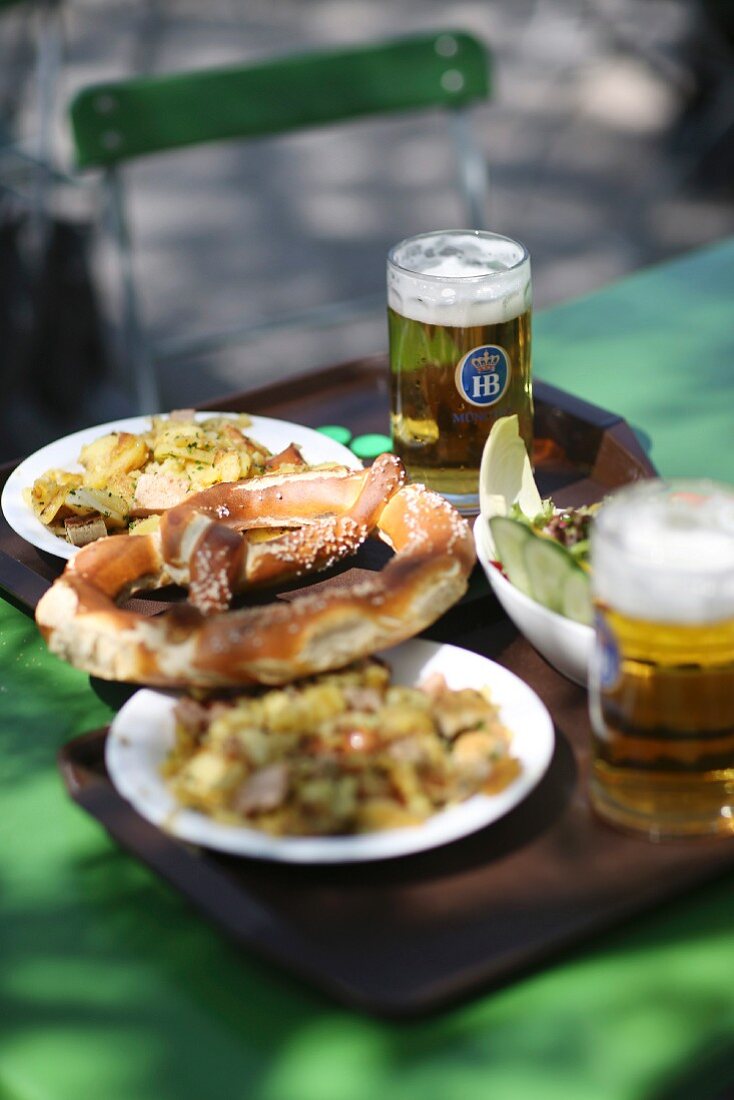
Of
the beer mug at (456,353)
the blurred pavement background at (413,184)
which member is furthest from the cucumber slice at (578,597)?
the blurred pavement background at (413,184)

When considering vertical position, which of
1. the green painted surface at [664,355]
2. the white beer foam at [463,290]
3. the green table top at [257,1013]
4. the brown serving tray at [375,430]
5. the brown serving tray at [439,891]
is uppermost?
the white beer foam at [463,290]

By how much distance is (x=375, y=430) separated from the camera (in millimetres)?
1915

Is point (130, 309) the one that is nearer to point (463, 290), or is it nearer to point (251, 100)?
point (251, 100)

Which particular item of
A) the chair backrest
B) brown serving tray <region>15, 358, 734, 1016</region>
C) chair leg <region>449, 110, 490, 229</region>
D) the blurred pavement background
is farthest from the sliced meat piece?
the blurred pavement background

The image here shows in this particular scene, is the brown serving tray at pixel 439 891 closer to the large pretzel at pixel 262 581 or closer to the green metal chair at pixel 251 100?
the large pretzel at pixel 262 581

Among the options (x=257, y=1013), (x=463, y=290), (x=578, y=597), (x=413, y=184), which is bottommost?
(x=413, y=184)

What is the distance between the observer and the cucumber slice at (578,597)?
1.21m

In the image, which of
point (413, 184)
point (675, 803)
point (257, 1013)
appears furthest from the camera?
point (413, 184)

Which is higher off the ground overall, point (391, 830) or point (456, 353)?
point (456, 353)

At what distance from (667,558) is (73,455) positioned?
934mm

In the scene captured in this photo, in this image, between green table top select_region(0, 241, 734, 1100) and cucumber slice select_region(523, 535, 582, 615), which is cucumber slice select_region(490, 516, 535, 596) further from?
green table top select_region(0, 241, 734, 1100)

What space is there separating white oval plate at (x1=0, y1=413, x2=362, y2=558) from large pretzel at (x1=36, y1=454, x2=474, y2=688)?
0.41 feet

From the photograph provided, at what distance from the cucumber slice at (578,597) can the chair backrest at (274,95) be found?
177 cm

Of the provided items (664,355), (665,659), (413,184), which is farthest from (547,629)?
(413,184)
